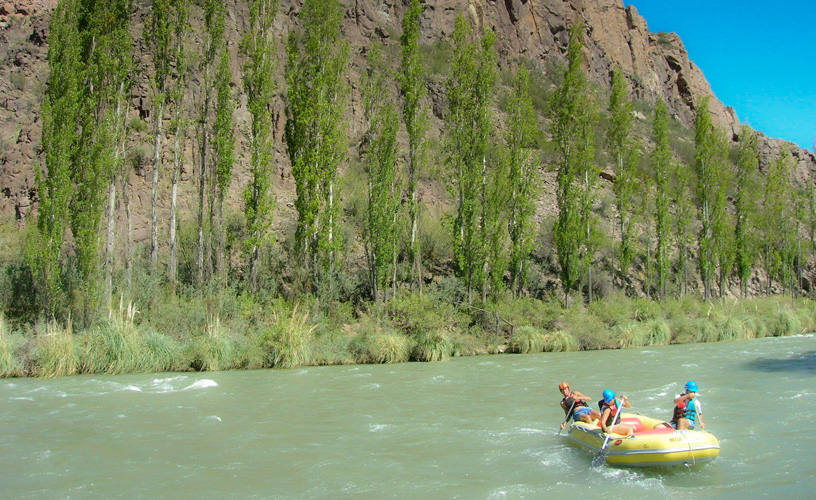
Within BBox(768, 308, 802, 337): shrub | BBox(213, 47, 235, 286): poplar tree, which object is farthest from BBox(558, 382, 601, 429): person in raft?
BBox(768, 308, 802, 337): shrub

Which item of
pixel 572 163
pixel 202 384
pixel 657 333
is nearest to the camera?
pixel 202 384

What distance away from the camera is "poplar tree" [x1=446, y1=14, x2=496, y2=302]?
2634cm

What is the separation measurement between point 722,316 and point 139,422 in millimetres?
27340

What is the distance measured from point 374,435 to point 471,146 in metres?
19.3

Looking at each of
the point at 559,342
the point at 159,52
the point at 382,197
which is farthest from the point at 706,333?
the point at 159,52

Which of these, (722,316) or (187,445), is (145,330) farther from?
(722,316)

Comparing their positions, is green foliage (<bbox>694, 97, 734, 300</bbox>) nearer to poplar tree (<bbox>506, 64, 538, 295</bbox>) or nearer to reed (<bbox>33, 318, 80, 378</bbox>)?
poplar tree (<bbox>506, 64, 538, 295</bbox>)

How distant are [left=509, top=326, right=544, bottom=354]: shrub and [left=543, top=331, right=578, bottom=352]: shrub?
29 cm

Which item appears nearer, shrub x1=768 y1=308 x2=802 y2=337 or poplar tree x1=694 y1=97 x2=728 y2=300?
shrub x1=768 y1=308 x2=802 y2=337

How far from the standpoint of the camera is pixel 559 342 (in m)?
24.2

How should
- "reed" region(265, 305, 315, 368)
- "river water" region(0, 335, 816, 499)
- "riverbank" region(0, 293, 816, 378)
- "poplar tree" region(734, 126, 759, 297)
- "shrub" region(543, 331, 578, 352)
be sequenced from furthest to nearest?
1. "poplar tree" region(734, 126, 759, 297)
2. "shrub" region(543, 331, 578, 352)
3. "reed" region(265, 305, 315, 368)
4. "riverbank" region(0, 293, 816, 378)
5. "river water" region(0, 335, 816, 499)

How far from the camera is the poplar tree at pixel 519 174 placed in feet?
96.0

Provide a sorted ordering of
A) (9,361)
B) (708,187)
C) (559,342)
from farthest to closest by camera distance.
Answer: (708,187), (559,342), (9,361)

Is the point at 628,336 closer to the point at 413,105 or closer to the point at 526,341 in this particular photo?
the point at 526,341
